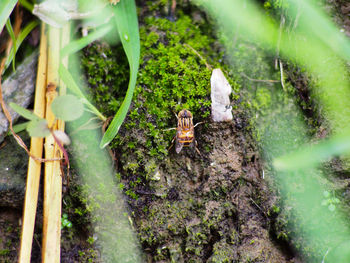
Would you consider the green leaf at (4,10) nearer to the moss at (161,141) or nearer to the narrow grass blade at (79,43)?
the narrow grass blade at (79,43)

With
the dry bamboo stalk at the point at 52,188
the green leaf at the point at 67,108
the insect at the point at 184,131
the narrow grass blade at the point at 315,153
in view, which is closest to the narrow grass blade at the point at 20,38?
the dry bamboo stalk at the point at 52,188

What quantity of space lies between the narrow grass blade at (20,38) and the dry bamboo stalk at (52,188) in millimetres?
251

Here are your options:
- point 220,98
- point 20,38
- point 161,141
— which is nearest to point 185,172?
point 161,141

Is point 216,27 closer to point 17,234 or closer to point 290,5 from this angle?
point 290,5

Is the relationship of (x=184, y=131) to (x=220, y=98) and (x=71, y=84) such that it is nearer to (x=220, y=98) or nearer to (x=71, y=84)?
(x=220, y=98)

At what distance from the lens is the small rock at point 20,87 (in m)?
2.98

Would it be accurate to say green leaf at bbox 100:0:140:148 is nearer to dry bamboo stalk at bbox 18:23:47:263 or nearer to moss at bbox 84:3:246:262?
moss at bbox 84:3:246:262

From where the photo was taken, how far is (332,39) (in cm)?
296

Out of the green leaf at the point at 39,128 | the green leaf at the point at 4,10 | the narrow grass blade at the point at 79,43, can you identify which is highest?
the green leaf at the point at 4,10

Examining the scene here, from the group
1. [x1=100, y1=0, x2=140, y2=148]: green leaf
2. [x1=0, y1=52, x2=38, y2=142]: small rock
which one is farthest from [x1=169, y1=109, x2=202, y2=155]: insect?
[x1=0, y1=52, x2=38, y2=142]: small rock

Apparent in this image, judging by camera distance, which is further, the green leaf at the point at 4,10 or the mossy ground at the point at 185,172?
the mossy ground at the point at 185,172

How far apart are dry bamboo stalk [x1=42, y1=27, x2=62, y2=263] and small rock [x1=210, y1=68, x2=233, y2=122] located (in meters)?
1.43

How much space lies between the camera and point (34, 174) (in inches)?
108

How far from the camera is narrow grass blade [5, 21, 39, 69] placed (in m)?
2.91
